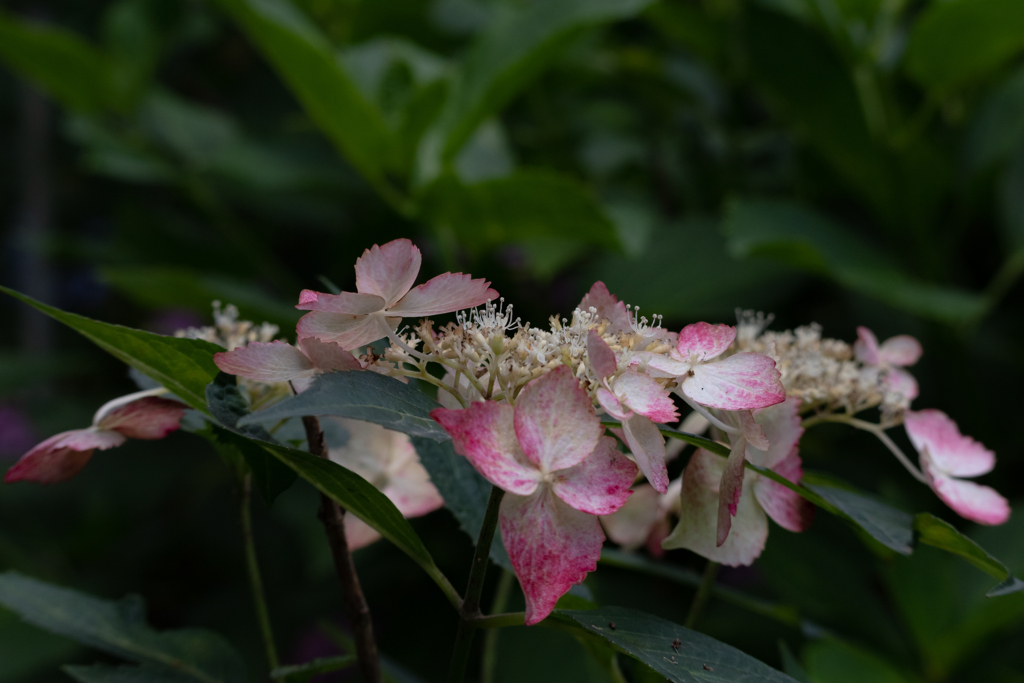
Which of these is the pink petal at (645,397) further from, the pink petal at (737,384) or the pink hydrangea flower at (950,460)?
the pink hydrangea flower at (950,460)

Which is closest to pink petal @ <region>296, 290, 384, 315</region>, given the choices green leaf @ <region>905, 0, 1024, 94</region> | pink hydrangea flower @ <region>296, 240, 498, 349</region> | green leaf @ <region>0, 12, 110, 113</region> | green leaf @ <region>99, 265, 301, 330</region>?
pink hydrangea flower @ <region>296, 240, 498, 349</region>

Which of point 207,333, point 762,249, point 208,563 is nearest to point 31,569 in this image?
point 208,563

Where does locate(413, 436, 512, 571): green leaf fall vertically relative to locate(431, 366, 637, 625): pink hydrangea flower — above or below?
below

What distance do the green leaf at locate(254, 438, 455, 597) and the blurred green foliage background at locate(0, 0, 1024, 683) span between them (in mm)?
314

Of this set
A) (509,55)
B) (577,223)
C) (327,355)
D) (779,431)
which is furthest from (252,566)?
(509,55)

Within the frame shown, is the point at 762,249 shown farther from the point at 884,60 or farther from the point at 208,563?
the point at 208,563

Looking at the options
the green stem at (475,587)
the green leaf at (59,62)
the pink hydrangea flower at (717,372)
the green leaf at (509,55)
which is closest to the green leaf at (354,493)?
the green stem at (475,587)

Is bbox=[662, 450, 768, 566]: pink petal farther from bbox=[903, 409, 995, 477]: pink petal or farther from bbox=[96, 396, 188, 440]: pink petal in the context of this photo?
bbox=[96, 396, 188, 440]: pink petal

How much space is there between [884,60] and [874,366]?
0.74 m

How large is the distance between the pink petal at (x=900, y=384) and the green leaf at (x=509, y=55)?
521mm

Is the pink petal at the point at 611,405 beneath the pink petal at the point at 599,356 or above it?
beneath

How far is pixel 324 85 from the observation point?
836mm

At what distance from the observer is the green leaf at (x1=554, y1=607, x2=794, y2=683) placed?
0.27 meters

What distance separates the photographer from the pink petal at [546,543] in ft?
0.82
